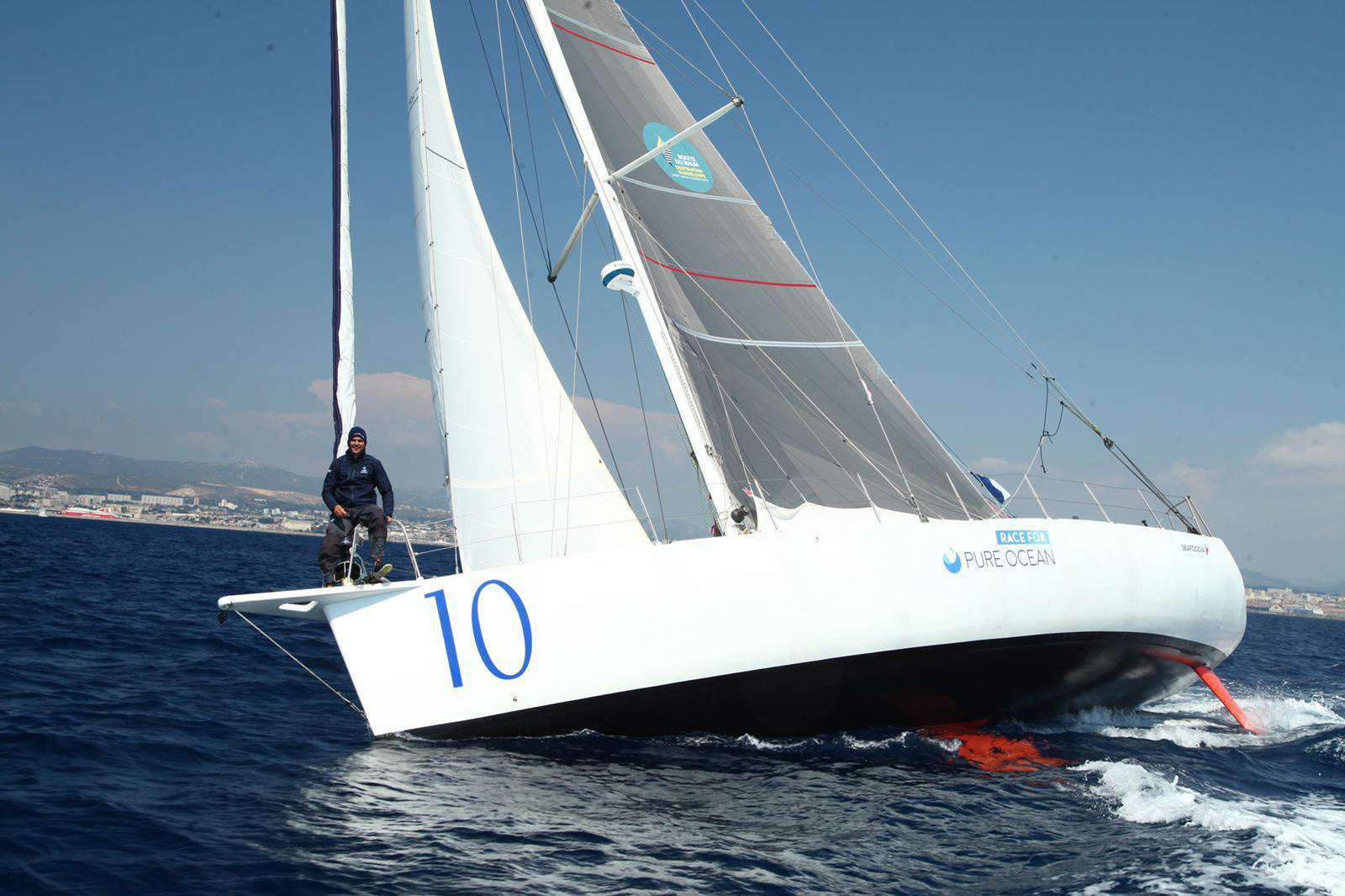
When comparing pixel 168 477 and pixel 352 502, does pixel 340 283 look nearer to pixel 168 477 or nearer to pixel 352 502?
pixel 352 502

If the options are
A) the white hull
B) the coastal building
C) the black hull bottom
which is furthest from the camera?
the coastal building

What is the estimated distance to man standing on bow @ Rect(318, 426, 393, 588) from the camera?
689 centimetres

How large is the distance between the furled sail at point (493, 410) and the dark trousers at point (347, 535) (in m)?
1.05

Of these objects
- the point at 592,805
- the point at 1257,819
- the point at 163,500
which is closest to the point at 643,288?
the point at 592,805

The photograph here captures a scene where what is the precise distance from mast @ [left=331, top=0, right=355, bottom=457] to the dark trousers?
65 centimetres

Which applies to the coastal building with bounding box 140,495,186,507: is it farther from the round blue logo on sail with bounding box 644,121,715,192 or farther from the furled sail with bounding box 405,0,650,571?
the round blue logo on sail with bounding box 644,121,715,192

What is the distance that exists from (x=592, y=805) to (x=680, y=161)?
21.9ft

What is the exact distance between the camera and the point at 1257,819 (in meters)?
5.80

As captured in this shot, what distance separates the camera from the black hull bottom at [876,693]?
6383mm

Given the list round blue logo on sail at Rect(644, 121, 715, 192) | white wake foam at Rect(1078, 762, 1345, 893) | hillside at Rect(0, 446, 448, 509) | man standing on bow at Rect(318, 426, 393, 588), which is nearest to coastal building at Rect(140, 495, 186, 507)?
hillside at Rect(0, 446, 448, 509)

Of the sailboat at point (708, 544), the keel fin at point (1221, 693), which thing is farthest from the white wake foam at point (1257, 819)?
the keel fin at point (1221, 693)

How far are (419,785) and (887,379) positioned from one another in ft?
19.2

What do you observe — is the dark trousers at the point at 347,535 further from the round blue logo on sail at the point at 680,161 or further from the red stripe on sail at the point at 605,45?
the red stripe on sail at the point at 605,45

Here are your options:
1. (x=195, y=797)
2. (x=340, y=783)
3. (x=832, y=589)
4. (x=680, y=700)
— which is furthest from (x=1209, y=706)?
(x=195, y=797)
